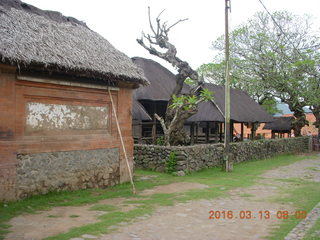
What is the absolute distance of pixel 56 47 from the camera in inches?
358

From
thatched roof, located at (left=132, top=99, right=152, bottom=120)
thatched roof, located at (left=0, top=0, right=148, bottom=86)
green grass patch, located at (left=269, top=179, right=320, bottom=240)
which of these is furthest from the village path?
thatched roof, located at (left=132, top=99, right=152, bottom=120)

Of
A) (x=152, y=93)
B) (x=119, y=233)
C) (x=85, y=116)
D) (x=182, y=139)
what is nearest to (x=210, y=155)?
(x=182, y=139)

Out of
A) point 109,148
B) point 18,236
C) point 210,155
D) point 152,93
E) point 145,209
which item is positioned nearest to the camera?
point 18,236

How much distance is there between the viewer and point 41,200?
27.4 ft

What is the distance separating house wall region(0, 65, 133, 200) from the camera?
8031 mm

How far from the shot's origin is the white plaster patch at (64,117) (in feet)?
28.4

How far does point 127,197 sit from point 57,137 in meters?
2.52

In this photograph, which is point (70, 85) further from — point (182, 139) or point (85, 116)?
point (182, 139)

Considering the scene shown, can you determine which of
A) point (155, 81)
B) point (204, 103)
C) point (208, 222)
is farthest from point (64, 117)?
point (204, 103)

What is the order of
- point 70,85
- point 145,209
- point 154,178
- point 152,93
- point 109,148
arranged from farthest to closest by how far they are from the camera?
point 152,93 < point 154,178 < point 109,148 < point 70,85 < point 145,209

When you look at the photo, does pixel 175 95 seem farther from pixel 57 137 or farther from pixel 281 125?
pixel 281 125

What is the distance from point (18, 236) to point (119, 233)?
1.72m

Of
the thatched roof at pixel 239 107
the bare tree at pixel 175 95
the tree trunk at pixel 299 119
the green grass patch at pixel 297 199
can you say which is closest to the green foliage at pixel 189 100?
the bare tree at pixel 175 95
